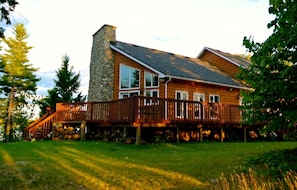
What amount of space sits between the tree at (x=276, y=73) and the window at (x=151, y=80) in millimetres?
10306

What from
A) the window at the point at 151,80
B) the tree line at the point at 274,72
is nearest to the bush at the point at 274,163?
the tree line at the point at 274,72

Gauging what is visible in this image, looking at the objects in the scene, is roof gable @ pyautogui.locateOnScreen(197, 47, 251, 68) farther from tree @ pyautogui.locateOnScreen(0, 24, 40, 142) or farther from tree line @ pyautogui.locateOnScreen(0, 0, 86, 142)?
tree @ pyautogui.locateOnScreen(0, 24, 40, 142)

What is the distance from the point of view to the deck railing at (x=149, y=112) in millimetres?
13768

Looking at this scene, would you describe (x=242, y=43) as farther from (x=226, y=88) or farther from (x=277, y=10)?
(x=226, y=88)

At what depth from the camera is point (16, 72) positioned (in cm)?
3069

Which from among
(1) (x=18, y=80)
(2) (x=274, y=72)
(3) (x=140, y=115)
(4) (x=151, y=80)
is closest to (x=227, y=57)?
(4) (x=151, y=80)

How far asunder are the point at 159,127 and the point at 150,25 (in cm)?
703

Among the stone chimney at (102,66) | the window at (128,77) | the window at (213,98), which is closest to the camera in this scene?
the window at (128,77)

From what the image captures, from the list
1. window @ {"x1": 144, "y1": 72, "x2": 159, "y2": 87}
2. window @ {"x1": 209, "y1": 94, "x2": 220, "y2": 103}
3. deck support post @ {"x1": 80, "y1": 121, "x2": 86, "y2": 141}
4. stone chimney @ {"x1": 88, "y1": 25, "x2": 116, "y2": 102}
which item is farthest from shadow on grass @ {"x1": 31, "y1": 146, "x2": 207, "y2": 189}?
window @ {"x1": 209, "y1": 94, "x2": 220, "y2": 103}

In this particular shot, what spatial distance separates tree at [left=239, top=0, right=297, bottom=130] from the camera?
620 cm

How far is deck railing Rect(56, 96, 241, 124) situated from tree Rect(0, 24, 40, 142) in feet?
50.6

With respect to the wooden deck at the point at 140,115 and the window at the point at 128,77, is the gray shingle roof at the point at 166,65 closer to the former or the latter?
the window at the point at 128,77

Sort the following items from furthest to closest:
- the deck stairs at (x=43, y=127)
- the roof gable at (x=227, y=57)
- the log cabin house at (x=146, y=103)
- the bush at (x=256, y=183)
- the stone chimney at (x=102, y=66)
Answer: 1. the roof gable at (x=227, y=57)
2. the stone chimney at (x=102, y=66)
3. the deck stairs at (x=43, y=127)
4. the log cabin house at (x=146, y=103)
5. the bush at (x=256, y=183)

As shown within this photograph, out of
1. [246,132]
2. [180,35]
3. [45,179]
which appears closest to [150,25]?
[180,35]
